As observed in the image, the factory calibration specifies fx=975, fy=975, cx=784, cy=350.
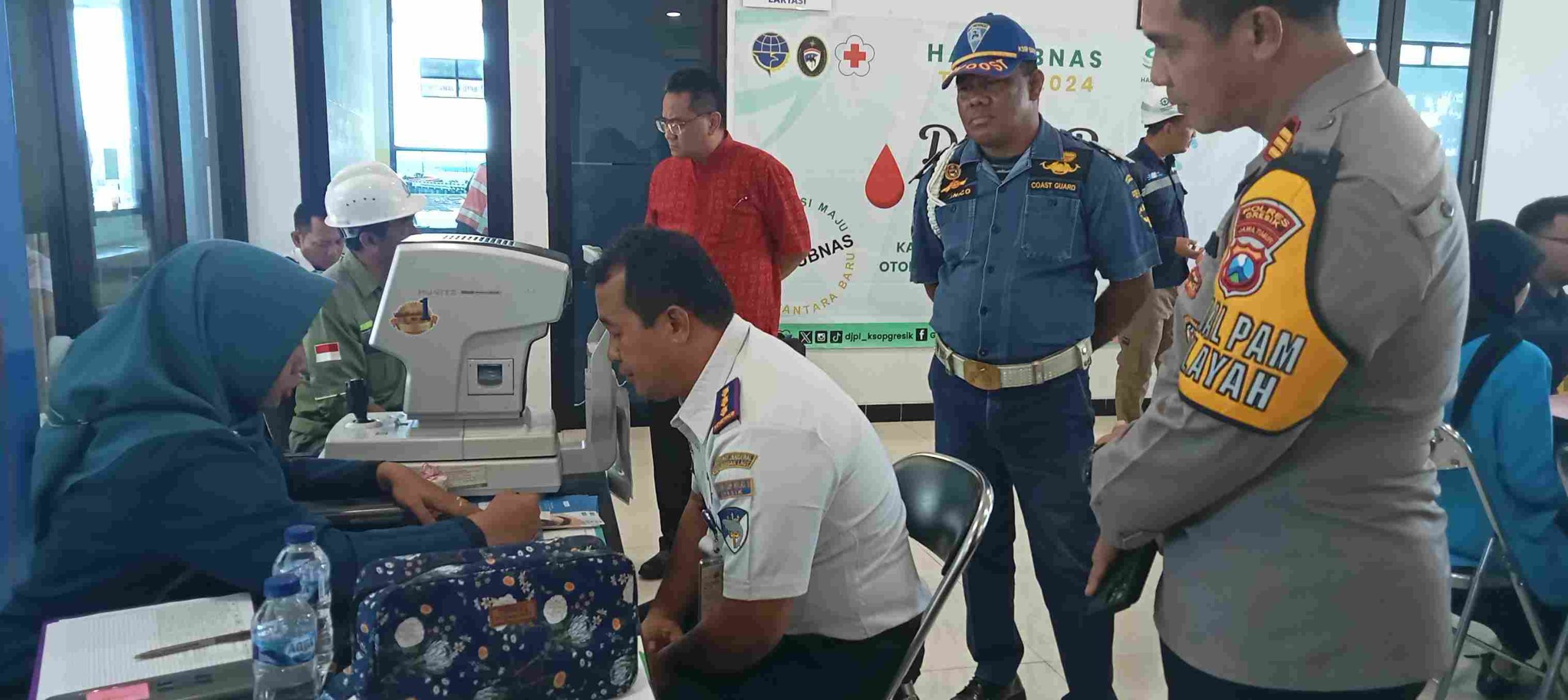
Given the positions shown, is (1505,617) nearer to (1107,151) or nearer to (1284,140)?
(1107,151)

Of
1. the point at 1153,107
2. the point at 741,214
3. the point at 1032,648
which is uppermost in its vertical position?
the point at 1153,107

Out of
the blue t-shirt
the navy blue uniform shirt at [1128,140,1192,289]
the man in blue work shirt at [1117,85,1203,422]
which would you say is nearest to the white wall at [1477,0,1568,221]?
the man in blue work shirt at [1117,85,1203,422]

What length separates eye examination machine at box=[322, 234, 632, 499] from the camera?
166 cm

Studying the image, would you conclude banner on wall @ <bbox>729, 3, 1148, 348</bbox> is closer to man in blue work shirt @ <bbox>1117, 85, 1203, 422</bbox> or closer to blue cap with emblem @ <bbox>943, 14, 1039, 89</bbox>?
man in blue work shirt @ <bbox>1117, 85, 1203, 422</bbox>

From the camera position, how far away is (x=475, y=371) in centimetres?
171

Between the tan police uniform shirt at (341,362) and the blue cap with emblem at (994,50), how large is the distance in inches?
53.1

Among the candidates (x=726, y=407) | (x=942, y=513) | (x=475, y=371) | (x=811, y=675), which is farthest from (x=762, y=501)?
(x=475, y=371)

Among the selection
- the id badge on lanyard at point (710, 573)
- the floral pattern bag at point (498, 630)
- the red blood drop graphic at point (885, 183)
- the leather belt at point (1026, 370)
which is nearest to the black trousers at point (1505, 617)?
the leather belt at point (1026, 370)

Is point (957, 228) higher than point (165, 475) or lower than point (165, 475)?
higher

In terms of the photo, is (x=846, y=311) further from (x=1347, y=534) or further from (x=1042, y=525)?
(x=1347, y=534)

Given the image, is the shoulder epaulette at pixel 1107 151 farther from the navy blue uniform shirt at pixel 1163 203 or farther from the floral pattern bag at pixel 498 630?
the floral pattern bag at pixel 498 630

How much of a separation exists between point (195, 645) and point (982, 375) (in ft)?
4.80

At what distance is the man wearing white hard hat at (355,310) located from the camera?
7.09 feet

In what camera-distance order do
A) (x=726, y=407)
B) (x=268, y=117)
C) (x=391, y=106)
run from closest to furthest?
1. (x=726, y=407)
2. (x=268, y=117)
3. (x=391, y=106)
